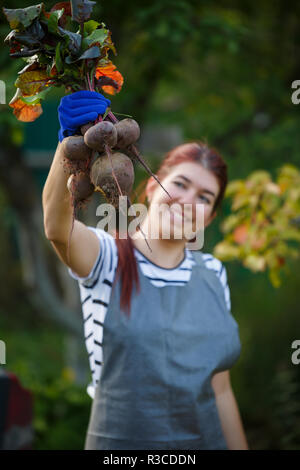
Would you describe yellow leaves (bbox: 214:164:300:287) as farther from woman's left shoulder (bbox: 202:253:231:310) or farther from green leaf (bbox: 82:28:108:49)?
green leaf (bbox: 82:28:108:49)

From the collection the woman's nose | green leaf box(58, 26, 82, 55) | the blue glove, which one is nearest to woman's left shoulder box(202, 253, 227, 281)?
the woman's nose

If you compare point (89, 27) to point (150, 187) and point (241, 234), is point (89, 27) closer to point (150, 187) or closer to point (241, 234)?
point (150, 187)

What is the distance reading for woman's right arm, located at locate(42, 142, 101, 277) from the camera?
130 cm

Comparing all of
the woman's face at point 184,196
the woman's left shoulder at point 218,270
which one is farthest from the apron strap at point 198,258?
the woman's face at point 184,196

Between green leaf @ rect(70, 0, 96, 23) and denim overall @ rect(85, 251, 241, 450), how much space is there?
0.86 m

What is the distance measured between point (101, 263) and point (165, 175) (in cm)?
45

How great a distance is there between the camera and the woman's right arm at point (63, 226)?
1304 mm

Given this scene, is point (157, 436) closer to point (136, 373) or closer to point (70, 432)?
point (136, 373)

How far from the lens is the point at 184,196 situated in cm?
173

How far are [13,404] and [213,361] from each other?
1283 millimetres

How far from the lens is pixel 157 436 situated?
5.33 feet

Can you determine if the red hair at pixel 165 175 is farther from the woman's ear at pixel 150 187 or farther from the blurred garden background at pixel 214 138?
the blurred garden background at pixel 214 138

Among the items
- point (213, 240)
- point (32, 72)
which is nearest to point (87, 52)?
point (32, 72)

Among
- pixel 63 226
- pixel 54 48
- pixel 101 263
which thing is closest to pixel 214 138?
pixel 101 263
